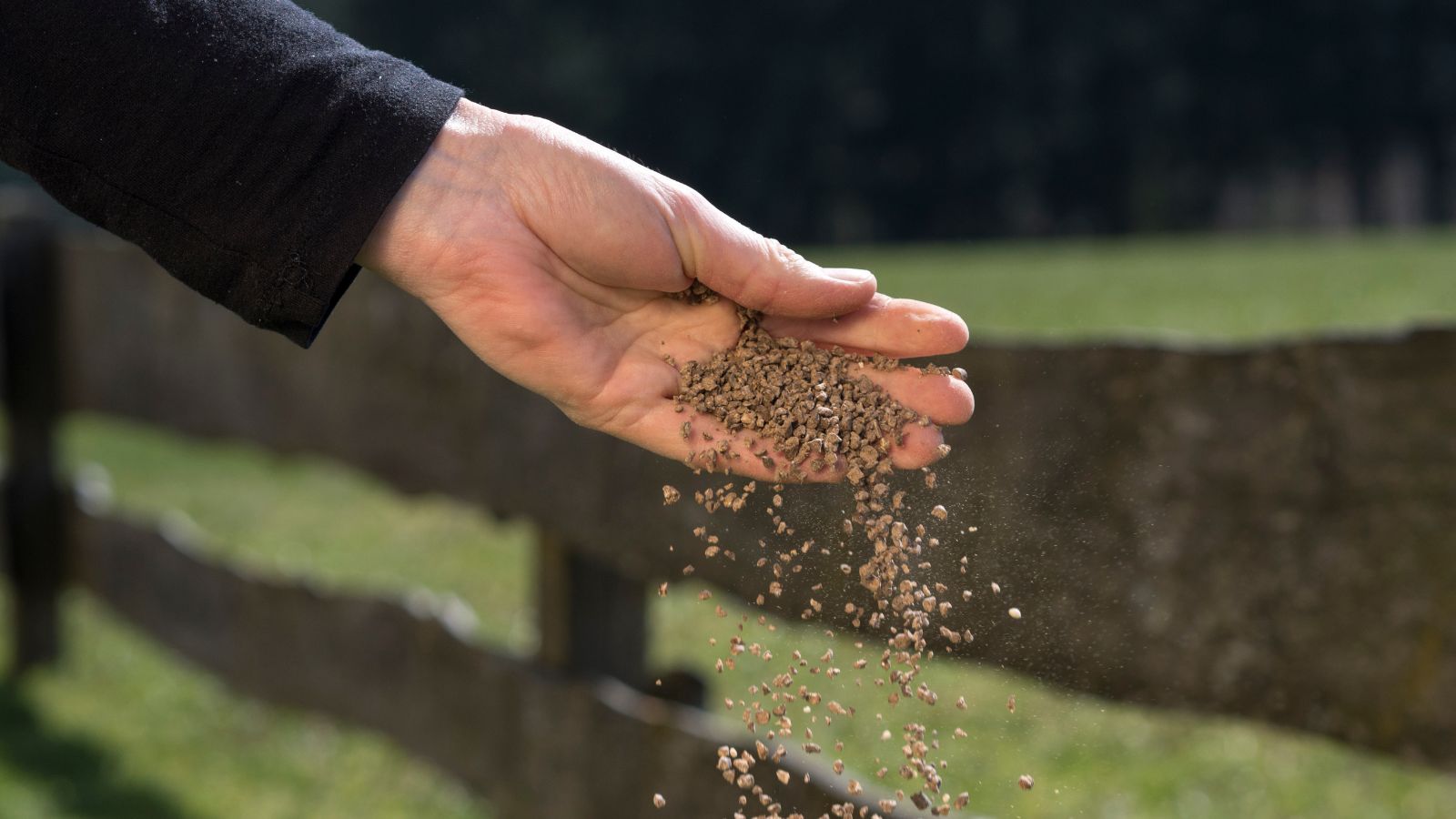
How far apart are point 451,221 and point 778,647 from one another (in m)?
1.98

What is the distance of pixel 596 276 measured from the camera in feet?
6.66

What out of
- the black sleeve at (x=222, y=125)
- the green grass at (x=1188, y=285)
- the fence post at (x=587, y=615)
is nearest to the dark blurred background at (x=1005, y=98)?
the green grass at (x=1188, y=285)

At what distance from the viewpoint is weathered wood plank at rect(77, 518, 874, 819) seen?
301 cm

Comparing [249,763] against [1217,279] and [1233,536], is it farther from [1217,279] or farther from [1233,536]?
[1217,279]

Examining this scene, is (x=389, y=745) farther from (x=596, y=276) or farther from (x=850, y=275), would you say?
(x=850, y=275)

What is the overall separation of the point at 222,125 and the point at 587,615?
1.81 metres

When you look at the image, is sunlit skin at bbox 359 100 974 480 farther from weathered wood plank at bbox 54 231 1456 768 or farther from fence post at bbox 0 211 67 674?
fence post at bbox 0 211 67 674

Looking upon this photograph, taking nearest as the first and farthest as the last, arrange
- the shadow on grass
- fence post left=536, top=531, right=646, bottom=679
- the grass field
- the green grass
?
fence post left=536, top=531, right=646, bottom=679, the grass field, the shadow on grass, the green grass

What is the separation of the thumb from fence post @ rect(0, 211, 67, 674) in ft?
13.9

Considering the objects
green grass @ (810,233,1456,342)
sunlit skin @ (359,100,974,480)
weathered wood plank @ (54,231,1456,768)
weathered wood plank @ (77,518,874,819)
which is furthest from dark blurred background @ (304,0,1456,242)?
sunlit skin @ (359,100,974,480)

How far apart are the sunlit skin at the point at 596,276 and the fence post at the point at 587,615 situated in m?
1.38

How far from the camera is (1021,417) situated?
2523 millimetres

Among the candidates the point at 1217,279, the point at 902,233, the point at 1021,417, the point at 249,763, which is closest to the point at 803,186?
the point at 902,233

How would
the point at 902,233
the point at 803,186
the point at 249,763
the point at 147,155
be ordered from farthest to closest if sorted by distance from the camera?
the point at 902,233 < the point at 803,186 < the point at 249,763 < the point at 147,155
